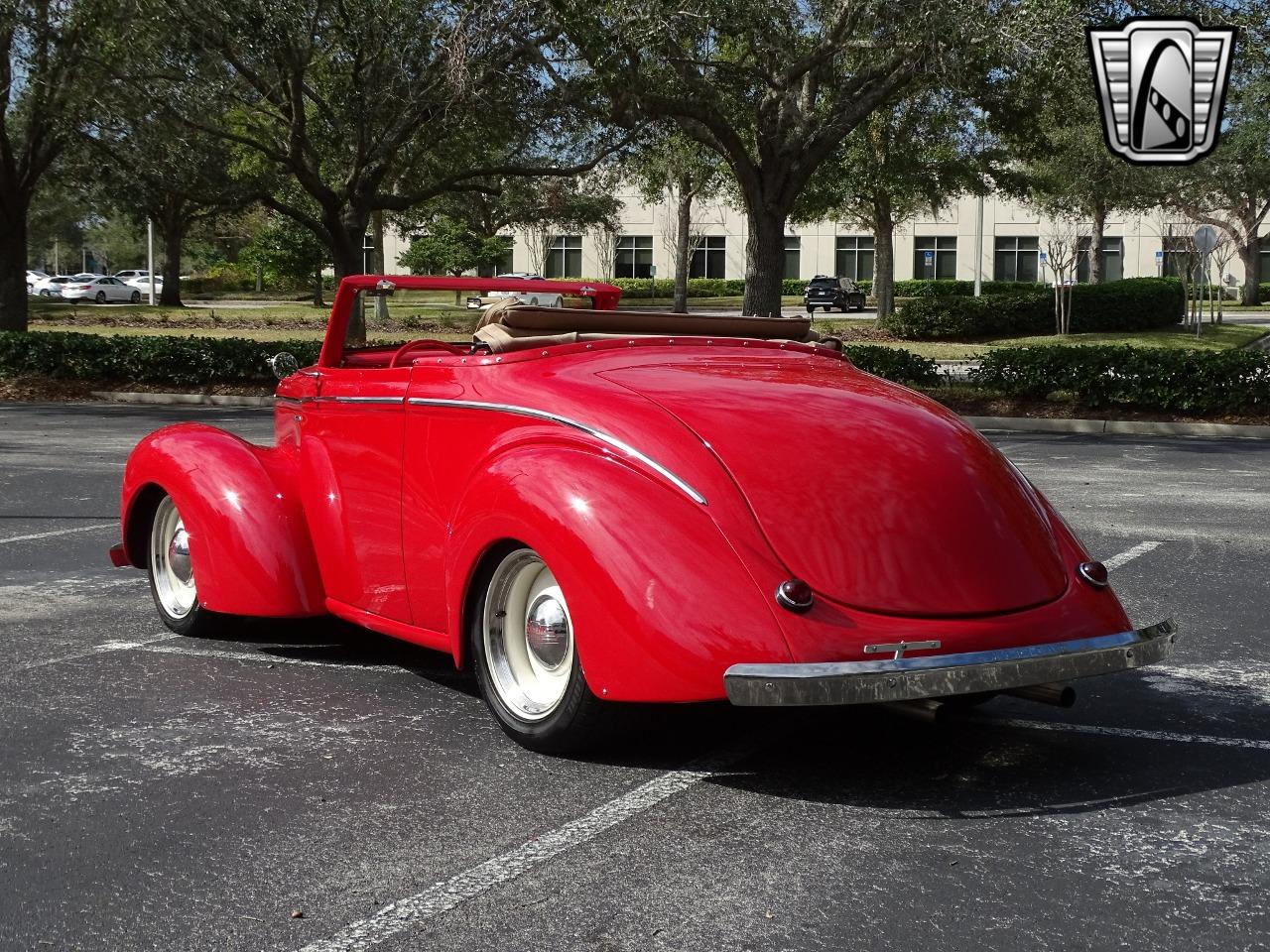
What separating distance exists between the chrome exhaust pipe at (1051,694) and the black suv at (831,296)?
4865 centimetres

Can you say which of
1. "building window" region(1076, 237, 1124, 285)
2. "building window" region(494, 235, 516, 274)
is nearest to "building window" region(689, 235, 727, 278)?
"building window" region(494, 235, 516, 274)

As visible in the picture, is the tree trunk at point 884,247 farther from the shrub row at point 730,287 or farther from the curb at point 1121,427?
the curb at point 1121,427

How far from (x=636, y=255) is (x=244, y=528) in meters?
70.9

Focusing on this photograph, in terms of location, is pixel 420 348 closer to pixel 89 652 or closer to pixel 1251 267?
pixel 89 652

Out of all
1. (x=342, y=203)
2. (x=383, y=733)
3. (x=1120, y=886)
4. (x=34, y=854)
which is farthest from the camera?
(x=342, y=203)

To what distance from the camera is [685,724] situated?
5094mm

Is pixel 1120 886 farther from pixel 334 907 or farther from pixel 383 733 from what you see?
pixel 383 733

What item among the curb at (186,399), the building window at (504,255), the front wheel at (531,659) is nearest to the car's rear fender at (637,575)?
the front wheel at (531,659)

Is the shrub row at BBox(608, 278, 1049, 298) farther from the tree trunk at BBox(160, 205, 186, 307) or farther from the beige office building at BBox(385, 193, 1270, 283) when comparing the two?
the tree trunk at BBox(160, 205, 186, 307)

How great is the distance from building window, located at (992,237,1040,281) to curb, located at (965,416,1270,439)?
5705 centimetres

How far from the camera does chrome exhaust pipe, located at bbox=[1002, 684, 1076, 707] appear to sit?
4.63 m

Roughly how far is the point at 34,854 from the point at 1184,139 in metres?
21.7

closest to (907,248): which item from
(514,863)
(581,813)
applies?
(581,813)

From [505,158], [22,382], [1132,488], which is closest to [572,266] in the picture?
[505,158]
